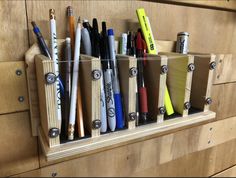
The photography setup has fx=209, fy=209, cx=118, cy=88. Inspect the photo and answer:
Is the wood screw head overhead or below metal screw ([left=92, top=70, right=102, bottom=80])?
below

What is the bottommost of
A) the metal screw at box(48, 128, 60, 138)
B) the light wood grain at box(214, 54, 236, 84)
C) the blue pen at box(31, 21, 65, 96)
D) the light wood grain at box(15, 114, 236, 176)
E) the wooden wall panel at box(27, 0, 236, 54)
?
the light wood grain at box(15, 114, 236, 176)

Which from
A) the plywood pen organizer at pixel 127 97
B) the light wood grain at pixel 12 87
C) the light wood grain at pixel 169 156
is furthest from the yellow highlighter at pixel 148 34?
the light wood grain at pixel 12 87

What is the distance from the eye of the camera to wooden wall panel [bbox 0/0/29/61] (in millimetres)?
334

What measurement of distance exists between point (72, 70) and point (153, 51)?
6.6 inches

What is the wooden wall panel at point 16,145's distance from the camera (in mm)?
367

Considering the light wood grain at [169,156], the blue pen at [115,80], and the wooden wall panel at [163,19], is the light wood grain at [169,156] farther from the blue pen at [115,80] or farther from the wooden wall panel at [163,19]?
the wooden wall panel at [163,19]

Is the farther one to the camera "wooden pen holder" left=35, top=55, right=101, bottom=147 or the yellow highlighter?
the yellow highlighter

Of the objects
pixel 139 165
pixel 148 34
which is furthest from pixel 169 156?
pixel 148 34

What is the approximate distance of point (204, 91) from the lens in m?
0.43

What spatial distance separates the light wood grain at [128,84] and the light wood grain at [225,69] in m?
0.32

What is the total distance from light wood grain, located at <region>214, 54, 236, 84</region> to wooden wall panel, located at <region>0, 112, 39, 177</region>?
476 mm

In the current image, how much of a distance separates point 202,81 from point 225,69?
177 mm

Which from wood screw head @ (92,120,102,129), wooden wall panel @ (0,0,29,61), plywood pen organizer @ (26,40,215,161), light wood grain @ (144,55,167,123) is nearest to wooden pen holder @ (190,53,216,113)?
plywood pen organizer @ (26,40,215,161)

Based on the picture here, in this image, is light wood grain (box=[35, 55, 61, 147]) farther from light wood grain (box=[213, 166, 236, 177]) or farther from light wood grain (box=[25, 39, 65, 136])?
light wood grain (box=[213, 166, 236, 177])
